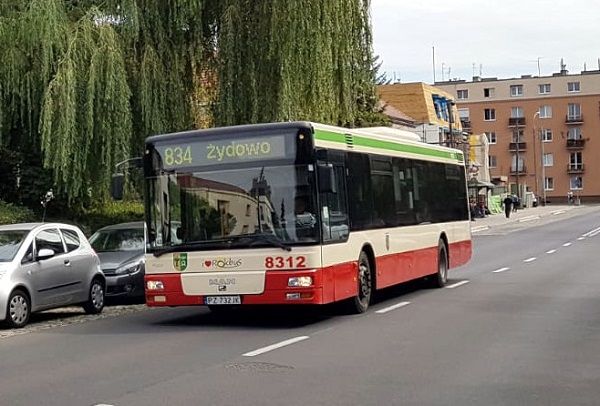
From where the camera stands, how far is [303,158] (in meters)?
13.5

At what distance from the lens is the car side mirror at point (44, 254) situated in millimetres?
15188

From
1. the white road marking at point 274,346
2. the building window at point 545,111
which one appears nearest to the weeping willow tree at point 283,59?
the white road marking at point 274,346

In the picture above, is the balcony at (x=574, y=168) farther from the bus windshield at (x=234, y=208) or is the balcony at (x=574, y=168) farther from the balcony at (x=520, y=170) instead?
the bus windshield at (x=234, y=208)

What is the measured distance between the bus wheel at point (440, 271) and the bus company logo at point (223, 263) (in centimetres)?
719

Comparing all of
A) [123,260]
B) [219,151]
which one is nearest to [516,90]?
[123,260]

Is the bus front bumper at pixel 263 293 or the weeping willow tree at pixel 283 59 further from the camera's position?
the weeping willow tree at pixel 283 59

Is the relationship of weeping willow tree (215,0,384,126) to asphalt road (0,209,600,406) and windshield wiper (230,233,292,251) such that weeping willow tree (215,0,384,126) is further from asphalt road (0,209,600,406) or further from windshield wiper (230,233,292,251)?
windshield wiper (230,233,292,251)

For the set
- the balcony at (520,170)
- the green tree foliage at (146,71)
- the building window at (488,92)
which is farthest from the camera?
the balcony at (520,170)

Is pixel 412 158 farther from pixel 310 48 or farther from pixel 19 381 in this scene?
pixel 19 381

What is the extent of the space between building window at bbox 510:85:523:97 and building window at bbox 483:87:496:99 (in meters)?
2.33

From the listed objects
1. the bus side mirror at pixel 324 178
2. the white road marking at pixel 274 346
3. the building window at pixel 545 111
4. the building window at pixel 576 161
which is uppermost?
the building window at pixel 545 111

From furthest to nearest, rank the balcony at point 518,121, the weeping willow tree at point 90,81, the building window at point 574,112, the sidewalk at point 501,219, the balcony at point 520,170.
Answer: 1. the balcony at point 520,170
2. the balcony at point 518,121
3. the building window at point 574,112
4. the sidewalk at point 501,219
5. the weeping willow tree at point 90,81

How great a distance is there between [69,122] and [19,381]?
12.2 m

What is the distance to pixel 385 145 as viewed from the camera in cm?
1686
